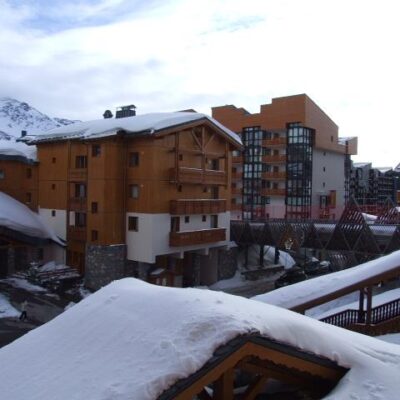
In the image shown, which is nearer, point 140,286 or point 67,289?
point 140,286

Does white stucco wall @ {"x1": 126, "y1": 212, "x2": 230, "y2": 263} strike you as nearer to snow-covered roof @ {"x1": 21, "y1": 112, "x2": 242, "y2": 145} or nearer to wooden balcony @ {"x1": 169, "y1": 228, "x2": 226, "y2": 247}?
wooden balcony @ {"x1": 169, "y1": 228, "x2": 226, "y2": 247}

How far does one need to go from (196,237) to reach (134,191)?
5.14 metres

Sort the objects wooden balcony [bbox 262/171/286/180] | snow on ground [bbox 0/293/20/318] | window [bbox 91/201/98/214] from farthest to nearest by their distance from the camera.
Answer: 1. wooden balcony [bbox 262/171/286/180]
2. window [bbox 91/201/98/214]
3. snow on ground [bbox 0/293/20/318]

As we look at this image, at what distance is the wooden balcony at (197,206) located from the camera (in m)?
30.0

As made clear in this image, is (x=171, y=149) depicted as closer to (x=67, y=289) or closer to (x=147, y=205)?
(x=147, y=205)

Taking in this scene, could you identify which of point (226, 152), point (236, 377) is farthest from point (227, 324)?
point (226, 152)

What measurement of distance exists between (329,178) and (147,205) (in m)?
36.2

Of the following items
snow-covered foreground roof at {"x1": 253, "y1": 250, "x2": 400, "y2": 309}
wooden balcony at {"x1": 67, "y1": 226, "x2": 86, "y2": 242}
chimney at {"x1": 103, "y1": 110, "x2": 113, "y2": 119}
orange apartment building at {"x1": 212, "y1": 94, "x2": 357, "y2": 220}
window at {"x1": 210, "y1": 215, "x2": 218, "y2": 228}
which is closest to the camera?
snow-covered foreground roof at {"x1": 253, "y1": 250, "x2": 400, "y2": 309}

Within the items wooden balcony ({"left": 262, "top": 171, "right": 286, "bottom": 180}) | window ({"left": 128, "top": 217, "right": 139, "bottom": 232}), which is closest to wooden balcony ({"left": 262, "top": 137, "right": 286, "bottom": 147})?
wooden balcony ({"left": 262, "top": 171, "right": 286, "bottom": 180})

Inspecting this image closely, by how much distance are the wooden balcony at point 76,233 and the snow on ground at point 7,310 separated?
6496 millimetres

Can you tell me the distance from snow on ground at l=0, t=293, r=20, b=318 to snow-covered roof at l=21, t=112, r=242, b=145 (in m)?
11.1

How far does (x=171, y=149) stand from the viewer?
98.6ft

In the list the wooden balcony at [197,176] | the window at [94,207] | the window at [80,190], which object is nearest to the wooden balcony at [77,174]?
the window at [80,190]

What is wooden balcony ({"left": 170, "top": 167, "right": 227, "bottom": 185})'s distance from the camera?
2989cm
